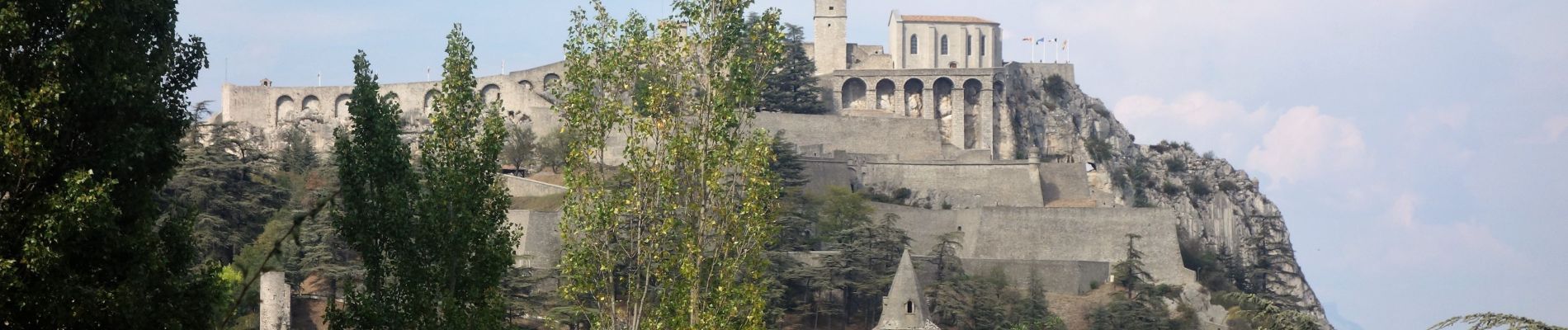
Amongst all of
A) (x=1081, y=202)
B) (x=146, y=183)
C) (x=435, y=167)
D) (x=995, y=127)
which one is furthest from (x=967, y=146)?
(x=146, y=183)

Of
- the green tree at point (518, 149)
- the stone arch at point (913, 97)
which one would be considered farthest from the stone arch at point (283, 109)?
the stone arch at point (913, 97)

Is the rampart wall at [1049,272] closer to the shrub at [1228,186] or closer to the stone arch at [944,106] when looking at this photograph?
the stone arch at [944,106]

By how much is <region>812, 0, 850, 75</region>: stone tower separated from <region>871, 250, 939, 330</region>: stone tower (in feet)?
110

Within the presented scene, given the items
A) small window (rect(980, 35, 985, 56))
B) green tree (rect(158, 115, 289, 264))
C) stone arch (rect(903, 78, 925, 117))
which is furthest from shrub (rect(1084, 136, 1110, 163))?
green tree (rect(158, 115, 289, 264))

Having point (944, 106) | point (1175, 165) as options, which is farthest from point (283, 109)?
point (1175, 165)

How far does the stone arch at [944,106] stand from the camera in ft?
239

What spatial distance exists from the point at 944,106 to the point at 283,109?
86.8ft

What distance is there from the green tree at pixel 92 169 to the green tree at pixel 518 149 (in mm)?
49751

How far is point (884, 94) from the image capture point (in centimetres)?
7481

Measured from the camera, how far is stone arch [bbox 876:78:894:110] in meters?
74.6

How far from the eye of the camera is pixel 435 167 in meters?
23.2

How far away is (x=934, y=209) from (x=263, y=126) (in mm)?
28510

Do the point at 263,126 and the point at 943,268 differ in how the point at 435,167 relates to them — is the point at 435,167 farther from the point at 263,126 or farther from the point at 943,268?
the point at 263,126

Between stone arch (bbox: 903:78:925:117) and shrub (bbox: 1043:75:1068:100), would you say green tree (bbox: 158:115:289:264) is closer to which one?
stone arch (bbox: 903:78:925:117)
